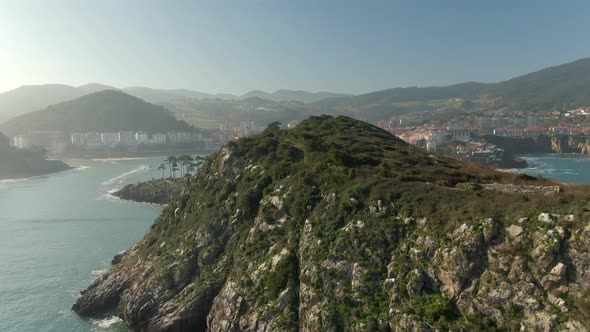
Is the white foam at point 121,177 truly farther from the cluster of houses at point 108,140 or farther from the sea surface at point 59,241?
the cluster of houses at point 108,140

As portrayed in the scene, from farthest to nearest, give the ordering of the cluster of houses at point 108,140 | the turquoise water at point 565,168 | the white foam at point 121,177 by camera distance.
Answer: the cluster of houses at point 108,140 → the white foam at point 121,177 → the turquoise water at point 565,168

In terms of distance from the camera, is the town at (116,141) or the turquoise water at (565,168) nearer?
the turquoise water at (565,168)

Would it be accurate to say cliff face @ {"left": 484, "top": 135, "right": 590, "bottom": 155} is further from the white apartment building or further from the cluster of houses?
the white apartment building

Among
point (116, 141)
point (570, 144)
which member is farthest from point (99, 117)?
point (570, 144)

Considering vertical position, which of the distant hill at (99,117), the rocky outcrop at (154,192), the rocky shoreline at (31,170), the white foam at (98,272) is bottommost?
the white foam at (98,272)

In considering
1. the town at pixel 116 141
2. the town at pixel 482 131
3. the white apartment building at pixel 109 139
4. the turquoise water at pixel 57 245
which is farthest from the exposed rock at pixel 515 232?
the white apartment building at pixel 109 139

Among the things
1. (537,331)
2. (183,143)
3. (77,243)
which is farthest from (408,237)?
(183,143)

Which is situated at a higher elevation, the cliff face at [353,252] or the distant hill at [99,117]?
the distant hill at [99,117]
